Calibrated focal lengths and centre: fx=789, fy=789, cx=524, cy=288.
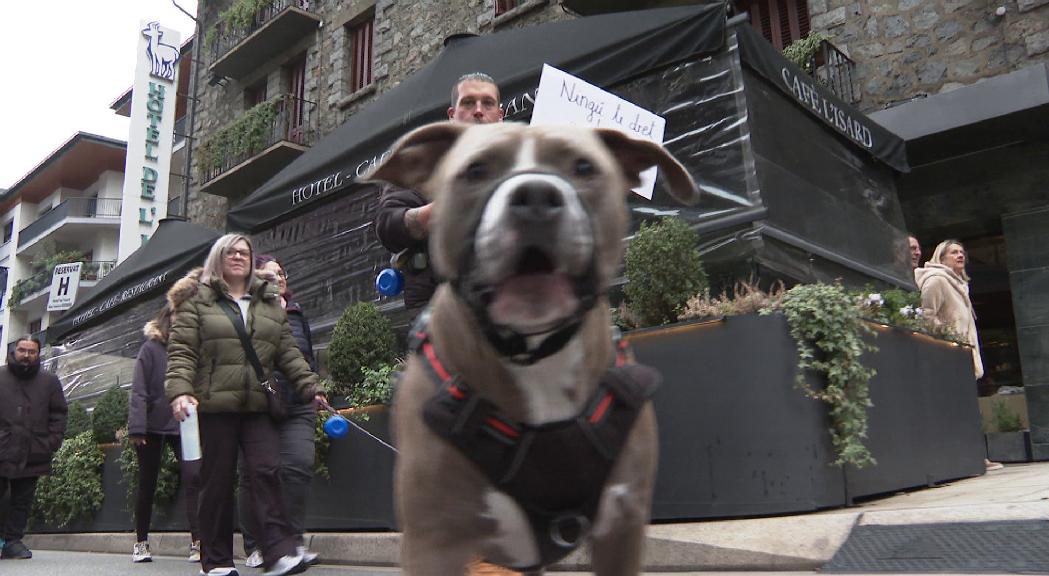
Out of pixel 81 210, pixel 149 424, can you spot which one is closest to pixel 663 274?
pixel 149 424

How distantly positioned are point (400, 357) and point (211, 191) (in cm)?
1117

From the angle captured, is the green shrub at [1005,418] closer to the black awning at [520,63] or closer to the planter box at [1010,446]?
the planter box at [1010,446]

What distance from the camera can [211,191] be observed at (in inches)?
603

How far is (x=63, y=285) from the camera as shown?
29.4m

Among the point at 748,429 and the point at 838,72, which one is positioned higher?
the point at 838,72

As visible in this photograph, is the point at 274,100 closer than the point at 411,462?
No

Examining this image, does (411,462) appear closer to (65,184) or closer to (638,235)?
(638,235)

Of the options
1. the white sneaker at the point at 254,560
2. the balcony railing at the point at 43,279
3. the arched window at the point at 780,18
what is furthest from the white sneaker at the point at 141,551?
the balcony railing at the point at 43,279

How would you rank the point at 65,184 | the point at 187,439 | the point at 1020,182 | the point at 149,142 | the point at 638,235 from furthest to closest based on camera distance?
the point at 65,184 < the point at 149,142 < the point at 1020,182 < the point at 638,235 < the point at 187,439

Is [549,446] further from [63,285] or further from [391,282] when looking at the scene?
[63,285]

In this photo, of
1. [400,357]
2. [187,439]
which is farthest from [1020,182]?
[187,439]

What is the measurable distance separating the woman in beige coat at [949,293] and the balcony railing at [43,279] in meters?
31.5

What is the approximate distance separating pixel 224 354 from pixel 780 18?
26.2 feet

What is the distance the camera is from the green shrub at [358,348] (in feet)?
18.0
